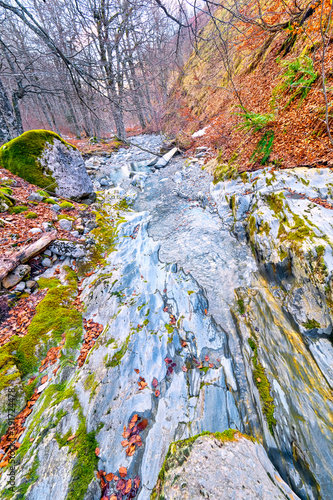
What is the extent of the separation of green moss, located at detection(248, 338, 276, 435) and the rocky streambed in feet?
0.04

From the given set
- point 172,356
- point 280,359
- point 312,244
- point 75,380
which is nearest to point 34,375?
point 75,380

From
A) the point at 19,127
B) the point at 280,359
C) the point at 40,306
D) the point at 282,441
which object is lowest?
the point at 282,441

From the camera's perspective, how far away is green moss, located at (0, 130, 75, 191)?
6.20 metres

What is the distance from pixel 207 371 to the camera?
265 centimetres

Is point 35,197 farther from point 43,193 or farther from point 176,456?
point 176,456

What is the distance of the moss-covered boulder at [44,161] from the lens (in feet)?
20.5

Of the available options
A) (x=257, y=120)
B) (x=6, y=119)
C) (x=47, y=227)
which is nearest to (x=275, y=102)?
(x=257, y=120)

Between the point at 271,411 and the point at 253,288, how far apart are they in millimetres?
1837

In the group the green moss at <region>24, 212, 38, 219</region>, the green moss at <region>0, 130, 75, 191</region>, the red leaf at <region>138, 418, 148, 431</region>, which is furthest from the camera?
the green moss at <region>0, 130, 75, 191</region>

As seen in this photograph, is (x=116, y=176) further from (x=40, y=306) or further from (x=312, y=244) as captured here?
(x=312, y=244)

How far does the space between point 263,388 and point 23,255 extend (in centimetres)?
469

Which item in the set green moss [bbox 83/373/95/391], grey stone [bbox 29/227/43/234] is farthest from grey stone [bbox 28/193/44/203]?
green moss [bbox 83/373/95/391]

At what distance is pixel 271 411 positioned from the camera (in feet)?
7.28

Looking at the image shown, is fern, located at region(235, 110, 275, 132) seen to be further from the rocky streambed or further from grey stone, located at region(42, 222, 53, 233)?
grey stone, located at region(42, 222, 53, 233)
